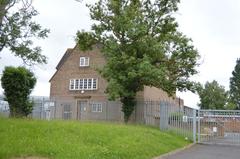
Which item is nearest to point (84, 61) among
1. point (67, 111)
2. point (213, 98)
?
point (67, 111)

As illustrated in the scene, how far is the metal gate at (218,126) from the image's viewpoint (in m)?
28.5

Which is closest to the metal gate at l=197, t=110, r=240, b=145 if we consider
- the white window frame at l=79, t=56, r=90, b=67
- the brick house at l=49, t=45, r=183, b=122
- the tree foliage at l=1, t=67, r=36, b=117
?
the tree foliage at l=1, t=67, r=36, b=117

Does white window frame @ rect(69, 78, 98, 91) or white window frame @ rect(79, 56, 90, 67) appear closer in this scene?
white window frame @ rect(69, 78, 98, 91)

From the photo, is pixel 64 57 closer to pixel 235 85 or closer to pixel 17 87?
pixel 17 87

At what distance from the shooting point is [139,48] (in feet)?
120

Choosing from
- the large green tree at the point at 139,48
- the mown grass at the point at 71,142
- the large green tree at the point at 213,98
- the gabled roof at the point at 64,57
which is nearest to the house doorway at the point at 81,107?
the gabled roof at the point at 64,57

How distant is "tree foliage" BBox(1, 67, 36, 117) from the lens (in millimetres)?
24344

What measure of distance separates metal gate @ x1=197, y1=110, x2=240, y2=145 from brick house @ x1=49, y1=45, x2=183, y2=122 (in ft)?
59.9

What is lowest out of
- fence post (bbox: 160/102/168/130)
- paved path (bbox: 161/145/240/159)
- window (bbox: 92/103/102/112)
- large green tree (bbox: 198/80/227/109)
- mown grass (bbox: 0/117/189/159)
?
paved path (bbox: 161/145/240/159)

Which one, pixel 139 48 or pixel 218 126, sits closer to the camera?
pixel 218 126

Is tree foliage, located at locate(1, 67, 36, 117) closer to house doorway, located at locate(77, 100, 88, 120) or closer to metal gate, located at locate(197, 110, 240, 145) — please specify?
metal gate, located at locate(197, 110, 240, 145)

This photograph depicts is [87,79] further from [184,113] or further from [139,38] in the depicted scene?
[184,113]

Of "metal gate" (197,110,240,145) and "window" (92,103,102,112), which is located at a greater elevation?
"window" (92,103,102,112)

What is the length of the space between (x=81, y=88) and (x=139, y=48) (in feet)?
61.5
